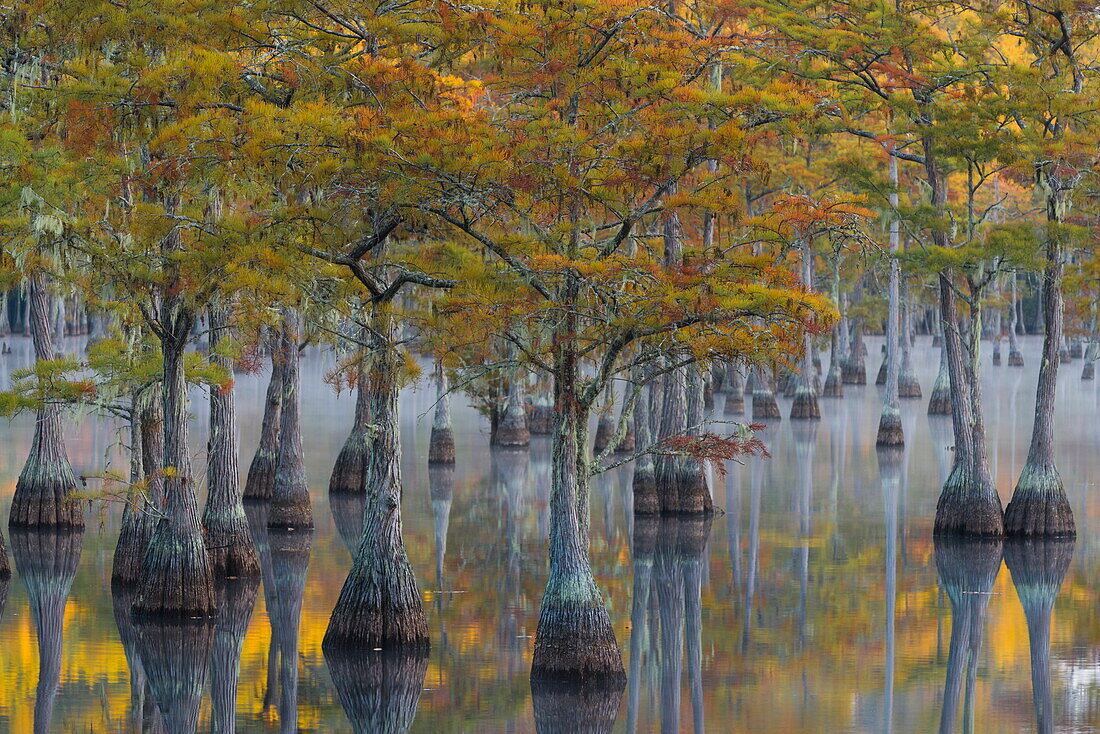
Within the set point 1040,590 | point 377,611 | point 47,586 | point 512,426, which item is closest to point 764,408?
point 512,426

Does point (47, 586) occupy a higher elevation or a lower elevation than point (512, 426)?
lower

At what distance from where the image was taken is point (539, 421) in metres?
39.9

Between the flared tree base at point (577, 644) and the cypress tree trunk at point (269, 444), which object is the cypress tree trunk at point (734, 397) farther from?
the flared tree base at point (577, 644)

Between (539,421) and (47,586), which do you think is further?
(539,421)

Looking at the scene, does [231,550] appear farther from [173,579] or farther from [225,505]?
[173,579]

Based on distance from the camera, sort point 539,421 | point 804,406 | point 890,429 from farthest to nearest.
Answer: point 804,406 < point 539,421 < point 890,429

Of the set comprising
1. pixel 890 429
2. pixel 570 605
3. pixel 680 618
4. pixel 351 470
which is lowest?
pixel 680 618

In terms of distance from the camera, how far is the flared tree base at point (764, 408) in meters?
43.7

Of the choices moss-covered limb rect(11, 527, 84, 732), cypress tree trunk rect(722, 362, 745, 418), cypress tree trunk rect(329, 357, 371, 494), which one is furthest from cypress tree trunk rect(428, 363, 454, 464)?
cypress tree trunk rect(722, 362, 745, 418)

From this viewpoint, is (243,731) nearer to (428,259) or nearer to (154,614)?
(154,614)

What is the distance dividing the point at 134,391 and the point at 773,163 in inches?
1123

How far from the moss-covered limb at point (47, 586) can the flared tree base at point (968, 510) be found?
13.3m

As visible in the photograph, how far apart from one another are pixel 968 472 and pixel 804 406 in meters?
20.8

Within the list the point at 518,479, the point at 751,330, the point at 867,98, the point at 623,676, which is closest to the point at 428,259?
the point at 751,330
